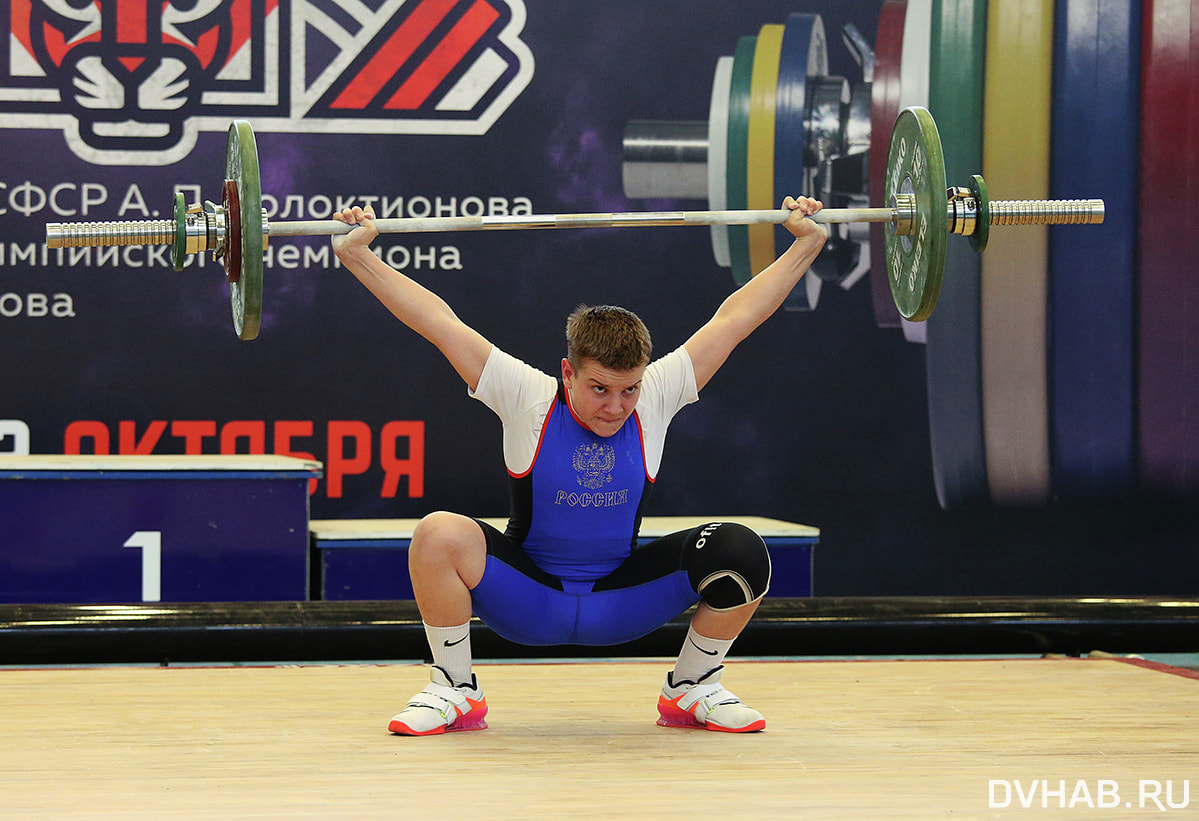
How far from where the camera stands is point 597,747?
2105 mm

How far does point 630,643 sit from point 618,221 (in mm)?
1043

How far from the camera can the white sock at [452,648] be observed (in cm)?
220

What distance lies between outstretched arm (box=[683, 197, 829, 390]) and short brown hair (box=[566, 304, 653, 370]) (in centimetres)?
21

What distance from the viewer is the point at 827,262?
4688 millimetres

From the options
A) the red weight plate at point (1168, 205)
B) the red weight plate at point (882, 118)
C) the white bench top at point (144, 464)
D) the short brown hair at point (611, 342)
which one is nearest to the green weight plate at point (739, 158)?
the red weight plate at point (882, 118)

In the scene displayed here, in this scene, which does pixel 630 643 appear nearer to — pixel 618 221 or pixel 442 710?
pixel 442 710

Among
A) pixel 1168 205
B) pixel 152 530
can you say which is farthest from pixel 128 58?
pixel 1168 205

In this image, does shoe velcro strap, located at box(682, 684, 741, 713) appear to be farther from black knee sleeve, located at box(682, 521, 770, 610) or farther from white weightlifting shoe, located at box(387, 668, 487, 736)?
white weightlifting shoe, located at box(387, 668, 487, 736)

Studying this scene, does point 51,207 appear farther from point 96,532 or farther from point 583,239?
point 583,239

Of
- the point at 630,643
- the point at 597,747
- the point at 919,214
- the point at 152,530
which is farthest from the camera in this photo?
the point at 152,530

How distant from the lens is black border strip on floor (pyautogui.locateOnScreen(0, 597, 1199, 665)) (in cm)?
284

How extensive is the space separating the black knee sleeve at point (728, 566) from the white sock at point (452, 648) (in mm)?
392

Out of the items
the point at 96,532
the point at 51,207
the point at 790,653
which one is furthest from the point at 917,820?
the point at 51,207

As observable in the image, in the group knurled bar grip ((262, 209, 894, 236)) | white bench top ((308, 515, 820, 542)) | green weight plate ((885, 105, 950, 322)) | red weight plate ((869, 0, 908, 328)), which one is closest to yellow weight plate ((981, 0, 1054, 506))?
red weight plate ((869, 0, 908, 328))
